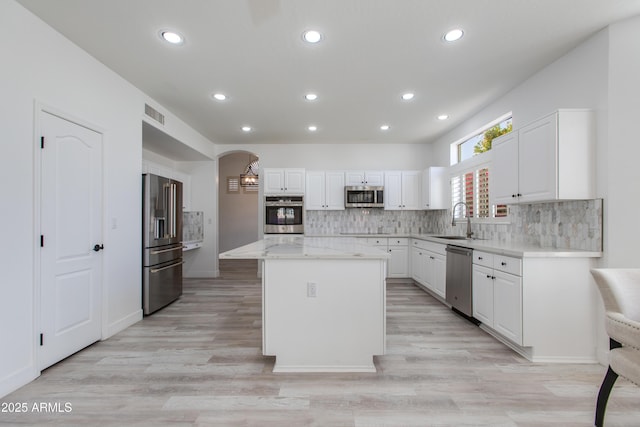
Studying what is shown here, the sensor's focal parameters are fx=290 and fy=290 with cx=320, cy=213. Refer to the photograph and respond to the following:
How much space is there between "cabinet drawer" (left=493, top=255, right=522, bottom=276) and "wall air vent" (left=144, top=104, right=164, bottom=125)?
4.32m

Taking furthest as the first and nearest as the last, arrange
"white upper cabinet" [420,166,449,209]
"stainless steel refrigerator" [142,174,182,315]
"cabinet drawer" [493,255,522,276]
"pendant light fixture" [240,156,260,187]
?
"pendant light fixture" [240,156,260,187] → "white upper cabinet" [420,166,449,209] → "stainless steel refrigerator" [142,174,182,315] → "cabinet drawer" [493,255,522,276]

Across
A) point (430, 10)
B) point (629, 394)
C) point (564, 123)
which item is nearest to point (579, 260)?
point (629, 394)

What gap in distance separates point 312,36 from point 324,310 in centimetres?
227

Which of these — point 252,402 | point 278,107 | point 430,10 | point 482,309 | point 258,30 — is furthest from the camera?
point 278,107

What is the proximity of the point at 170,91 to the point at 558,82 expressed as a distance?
165 inches

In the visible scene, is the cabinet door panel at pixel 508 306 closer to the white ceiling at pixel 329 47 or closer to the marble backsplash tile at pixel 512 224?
the marble backsplash tile at pixel 512 224

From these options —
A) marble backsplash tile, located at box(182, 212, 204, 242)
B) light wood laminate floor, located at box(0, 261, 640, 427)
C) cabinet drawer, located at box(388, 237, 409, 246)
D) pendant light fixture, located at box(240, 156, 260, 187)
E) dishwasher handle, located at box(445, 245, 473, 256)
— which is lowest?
light wood laminate floor, located at box(0, 261, 640, 427)

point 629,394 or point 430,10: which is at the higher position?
point 430,10

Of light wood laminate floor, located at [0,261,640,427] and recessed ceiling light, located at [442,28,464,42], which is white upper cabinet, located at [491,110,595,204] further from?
light wood laminate floor, located at [0,261,640,427]

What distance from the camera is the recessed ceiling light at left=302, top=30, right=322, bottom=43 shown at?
239cm

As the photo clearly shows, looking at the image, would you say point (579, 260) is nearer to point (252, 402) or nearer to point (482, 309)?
point (482, 309)

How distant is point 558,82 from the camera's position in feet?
9.23

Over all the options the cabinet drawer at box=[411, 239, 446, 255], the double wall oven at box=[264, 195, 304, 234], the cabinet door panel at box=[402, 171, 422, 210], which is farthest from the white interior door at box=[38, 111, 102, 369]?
the cabinet door panel at box=[402, 171, 422, 210]

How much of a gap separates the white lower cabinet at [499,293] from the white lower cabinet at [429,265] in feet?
2.78
